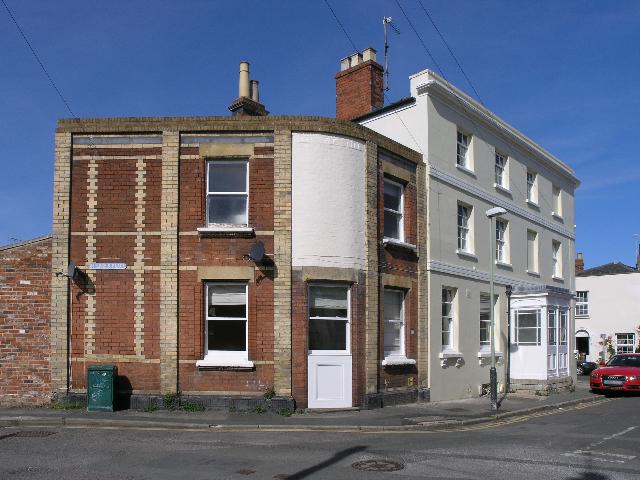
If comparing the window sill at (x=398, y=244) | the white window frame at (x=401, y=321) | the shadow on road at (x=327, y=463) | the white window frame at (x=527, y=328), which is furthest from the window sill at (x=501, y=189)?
the shadow on road at (x=327, y=463)

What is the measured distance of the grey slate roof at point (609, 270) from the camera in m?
49.0

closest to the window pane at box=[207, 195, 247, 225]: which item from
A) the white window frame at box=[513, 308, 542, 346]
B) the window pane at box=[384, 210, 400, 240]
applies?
the window pane at box=[384, 210, 400, 240]

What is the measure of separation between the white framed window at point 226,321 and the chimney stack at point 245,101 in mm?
7138

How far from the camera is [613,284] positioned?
47.7m

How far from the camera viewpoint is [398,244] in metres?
18.3

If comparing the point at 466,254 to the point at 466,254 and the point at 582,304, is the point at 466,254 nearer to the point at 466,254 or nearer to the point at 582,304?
the point at 466,254

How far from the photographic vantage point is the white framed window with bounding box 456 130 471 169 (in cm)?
2223

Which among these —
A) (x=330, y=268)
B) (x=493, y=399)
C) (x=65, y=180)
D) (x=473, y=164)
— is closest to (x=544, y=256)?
(x=473, y=164)

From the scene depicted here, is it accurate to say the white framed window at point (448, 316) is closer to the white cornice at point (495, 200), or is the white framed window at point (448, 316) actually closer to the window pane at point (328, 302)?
the white cornice at point (495, 200)

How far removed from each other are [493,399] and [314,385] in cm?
527

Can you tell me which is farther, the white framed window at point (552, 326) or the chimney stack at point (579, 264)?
the chimney stack at point (579, 264)

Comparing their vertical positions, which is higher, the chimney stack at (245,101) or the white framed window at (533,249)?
the chimney stack at (245,101)

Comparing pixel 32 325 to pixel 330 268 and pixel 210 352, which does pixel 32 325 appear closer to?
pixel 210 352

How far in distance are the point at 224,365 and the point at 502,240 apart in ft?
43.5
